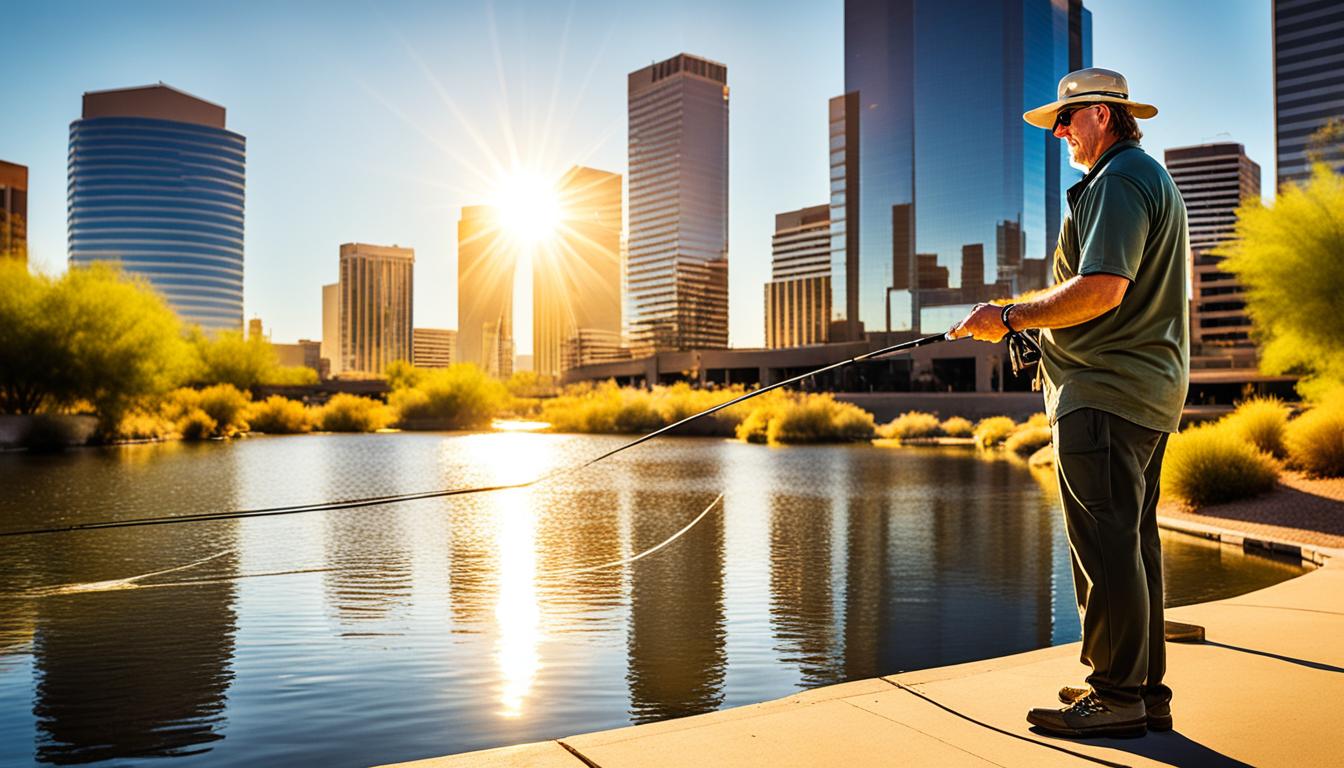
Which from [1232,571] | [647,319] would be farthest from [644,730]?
[647,319]

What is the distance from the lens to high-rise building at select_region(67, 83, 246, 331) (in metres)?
165

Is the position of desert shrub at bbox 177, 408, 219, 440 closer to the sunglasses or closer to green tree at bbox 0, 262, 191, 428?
green tree at bbox 0, 262, 191, 428

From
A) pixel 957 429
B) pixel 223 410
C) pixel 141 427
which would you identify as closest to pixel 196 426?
pixel 223 410

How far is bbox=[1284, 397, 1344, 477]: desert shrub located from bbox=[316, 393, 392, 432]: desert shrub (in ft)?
154

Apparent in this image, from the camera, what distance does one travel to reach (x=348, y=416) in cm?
5262

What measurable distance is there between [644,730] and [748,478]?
19063 mm

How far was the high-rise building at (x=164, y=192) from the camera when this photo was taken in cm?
16525

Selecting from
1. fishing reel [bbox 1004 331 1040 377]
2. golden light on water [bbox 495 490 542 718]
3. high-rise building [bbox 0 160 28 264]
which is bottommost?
golden light on water [bbox 495 490 542 718]

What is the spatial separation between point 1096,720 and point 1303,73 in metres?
173

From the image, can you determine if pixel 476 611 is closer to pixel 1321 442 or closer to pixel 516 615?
pixel 516 615

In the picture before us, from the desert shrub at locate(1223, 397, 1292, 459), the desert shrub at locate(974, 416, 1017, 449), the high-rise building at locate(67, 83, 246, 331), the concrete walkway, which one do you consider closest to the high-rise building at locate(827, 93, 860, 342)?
the desert shrub at locate(974, 416, 1017, 449)

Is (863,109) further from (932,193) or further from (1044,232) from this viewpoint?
(1044,232)

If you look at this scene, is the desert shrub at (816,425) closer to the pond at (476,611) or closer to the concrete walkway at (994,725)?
the pond at (476,611)

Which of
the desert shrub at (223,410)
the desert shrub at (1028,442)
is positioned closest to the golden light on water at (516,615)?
the desert shrub at (1028,442)
